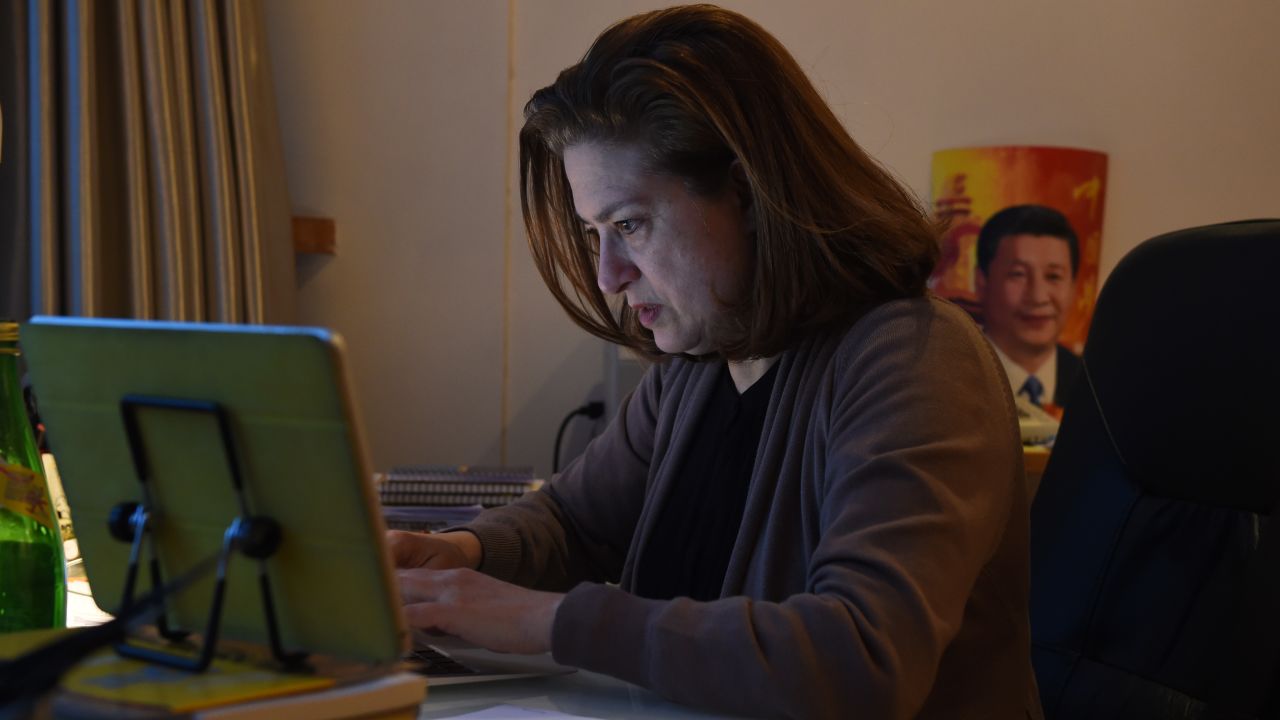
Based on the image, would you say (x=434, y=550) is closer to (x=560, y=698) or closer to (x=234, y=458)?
(x=560, y=698)

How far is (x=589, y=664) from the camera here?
36.1 inches

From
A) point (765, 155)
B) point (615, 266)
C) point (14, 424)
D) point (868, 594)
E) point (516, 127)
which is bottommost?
point (868, 594)

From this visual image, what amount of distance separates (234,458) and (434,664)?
40 cm

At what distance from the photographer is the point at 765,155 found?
1.12m

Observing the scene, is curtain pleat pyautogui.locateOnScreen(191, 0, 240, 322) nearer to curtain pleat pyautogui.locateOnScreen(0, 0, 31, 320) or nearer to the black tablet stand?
curtain pleat pyautogui.locateOnScreen(0, 0, 31, 320)

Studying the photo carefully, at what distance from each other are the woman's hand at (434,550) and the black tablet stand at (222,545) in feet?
1.65

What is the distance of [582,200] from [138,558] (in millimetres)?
625

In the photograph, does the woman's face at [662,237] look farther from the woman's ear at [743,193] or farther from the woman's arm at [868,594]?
the woman's arm at [868,594]

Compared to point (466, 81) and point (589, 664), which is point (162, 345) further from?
point (466, 81)

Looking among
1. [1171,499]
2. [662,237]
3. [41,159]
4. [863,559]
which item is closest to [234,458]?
[863,559]

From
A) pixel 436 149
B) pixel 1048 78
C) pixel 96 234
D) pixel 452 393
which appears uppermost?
pixel 1048 78

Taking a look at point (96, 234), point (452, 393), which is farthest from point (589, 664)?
point (452, 393)

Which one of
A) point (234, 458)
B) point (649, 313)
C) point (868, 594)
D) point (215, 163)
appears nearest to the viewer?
point (234, 458)

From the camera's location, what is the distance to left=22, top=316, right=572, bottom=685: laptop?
1.96ft
